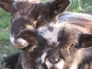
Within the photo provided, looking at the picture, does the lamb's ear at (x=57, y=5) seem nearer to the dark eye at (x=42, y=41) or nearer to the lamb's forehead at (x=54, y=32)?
the lamb's forehead at (x=54, y=32)

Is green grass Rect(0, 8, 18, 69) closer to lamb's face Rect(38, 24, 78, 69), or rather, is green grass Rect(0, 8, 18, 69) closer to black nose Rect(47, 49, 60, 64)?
lamb's face Rect(38, 24, 78, 69)

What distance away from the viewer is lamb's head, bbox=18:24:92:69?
4.68m

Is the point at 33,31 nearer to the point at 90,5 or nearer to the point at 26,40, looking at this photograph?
the point at 26,40

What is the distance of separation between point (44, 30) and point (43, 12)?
74cm

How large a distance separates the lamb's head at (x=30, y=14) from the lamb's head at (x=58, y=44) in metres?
0.27

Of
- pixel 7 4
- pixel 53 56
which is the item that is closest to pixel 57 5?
pixel 7 4

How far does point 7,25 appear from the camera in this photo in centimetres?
870

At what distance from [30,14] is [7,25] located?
3.12m

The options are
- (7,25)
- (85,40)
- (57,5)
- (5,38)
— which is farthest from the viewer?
(7,25)

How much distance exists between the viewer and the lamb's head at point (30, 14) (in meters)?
5.45

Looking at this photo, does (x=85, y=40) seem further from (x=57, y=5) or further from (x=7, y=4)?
(x=7, y=4)

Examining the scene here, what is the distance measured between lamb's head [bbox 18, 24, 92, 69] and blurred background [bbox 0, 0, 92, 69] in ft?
7.81

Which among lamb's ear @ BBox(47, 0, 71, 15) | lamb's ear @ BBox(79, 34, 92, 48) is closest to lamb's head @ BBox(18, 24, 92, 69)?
lamb's ear @ BBox(79, 34, 92, 48)

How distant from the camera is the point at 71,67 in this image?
16.3ft
